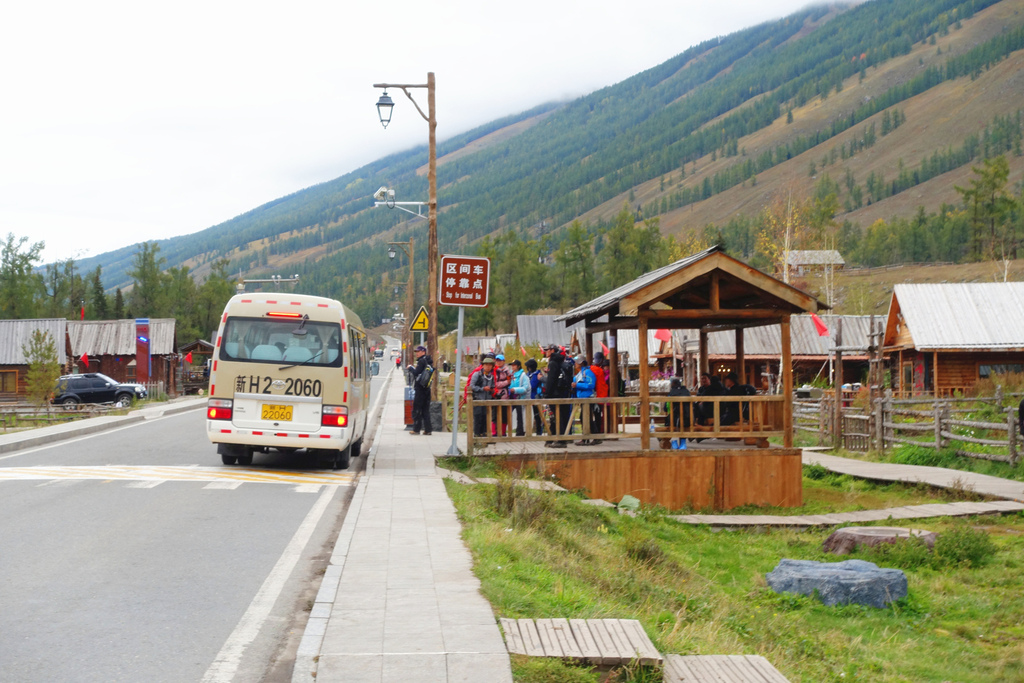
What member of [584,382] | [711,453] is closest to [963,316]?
[711,453]

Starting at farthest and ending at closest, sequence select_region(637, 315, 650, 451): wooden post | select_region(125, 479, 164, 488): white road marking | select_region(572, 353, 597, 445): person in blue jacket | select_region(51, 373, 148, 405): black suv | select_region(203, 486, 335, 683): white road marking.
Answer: select_region(51, 373, 148, 405): black suv, select_region(572, 353, 597, 445): person in blue jacket, select_region(637, 315, 650, 451): wooden post, select_region(125, 479, 164, 488): white road marking, select_region(203, 486, 335, 683): white road marking

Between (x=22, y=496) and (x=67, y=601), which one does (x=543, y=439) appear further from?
(x=67, y=601)

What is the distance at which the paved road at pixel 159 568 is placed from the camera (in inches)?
217

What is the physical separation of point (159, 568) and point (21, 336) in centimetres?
5675

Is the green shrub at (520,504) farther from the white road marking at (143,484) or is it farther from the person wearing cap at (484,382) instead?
the person wearing cap at (484,382)

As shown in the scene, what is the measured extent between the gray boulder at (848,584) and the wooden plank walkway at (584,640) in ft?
13.8

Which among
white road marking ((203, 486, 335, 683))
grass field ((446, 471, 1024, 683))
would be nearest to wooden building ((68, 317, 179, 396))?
grass field ((446, 471, 1024, 683))

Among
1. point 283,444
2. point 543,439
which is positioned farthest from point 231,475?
point 543,439

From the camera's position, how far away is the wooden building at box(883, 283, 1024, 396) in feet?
116

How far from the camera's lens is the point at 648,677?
16.4 feet

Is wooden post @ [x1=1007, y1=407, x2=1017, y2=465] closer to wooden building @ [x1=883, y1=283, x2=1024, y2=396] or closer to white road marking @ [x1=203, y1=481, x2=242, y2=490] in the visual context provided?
white road marking @ [x1=203, y1=481, x2=242, y2=490]

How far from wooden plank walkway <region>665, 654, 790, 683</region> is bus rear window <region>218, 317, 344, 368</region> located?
35.0ft

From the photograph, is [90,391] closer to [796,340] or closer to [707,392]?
[796,340]

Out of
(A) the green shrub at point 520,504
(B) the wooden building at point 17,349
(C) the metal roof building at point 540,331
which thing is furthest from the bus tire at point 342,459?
(C) the metal roof building at point 540,331
